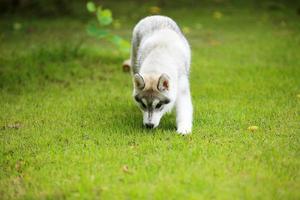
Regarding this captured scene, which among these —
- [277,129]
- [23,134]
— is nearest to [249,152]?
[277,129]

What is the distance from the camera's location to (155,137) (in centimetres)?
689

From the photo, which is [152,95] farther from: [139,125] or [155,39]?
[155,39]

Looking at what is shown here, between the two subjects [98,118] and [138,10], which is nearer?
[98,118]

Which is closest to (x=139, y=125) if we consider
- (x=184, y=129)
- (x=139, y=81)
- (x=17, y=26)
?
(x=184, y=129)

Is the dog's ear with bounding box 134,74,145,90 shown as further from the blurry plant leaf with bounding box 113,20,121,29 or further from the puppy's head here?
the blurry plant leaf with bounding box 113,20,121,29

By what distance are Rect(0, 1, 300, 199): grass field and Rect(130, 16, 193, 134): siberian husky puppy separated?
0.29 metres

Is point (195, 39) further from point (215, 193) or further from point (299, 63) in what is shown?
point (215, 193)

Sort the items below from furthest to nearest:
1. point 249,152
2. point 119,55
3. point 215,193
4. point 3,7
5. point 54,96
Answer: point 3,7 < point 119,55 < point 54,96 < point 249,152 < point 215,193

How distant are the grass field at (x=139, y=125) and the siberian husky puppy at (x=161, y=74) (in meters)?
0.29

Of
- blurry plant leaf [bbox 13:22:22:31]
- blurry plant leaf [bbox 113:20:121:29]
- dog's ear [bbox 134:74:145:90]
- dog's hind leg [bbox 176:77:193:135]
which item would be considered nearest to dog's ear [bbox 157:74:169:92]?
dog's ear [bbox 134:74:145:90]

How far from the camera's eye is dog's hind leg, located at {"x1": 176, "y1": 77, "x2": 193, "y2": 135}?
713cm

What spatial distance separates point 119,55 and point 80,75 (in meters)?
1.70

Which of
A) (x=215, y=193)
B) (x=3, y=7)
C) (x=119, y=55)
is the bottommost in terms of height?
(x=3, y=7)

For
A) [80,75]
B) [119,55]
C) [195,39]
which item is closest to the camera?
[80,75]
